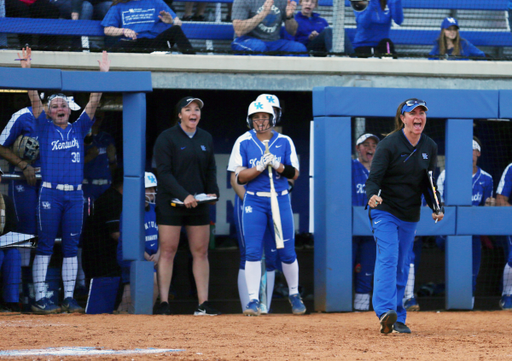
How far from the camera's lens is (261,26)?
341 inches

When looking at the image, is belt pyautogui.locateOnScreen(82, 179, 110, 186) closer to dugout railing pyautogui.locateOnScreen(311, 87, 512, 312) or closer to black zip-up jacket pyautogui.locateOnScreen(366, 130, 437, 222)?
dugout railing pyautogui.locateOnScreen(311, 87, 512, 312)

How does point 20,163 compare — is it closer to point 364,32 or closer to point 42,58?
point 42,58

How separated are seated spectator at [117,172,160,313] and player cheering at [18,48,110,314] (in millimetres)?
512

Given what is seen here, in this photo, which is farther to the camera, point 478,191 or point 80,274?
point 478,191

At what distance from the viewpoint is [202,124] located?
987 cm

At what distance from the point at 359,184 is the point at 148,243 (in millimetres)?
2405

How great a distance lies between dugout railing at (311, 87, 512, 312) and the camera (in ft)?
23.8

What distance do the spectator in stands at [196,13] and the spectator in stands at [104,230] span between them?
10.5 feet

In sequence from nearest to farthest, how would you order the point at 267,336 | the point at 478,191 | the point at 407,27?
the point at 267,336 < the point at 478,191 < the point at 407,27

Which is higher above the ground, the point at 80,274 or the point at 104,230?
the point at 104,230

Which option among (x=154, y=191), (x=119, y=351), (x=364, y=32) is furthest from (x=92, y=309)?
(x=364, y=32)

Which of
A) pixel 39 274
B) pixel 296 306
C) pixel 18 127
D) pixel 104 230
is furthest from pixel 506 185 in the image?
pixel 18 127

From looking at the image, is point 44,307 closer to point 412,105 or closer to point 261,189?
point 261,189

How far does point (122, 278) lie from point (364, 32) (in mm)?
4464
